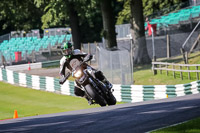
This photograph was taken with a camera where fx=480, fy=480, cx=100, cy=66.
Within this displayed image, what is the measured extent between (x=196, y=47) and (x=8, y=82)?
42.9 feet

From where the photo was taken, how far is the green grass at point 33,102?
21727mm

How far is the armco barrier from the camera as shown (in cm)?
1987

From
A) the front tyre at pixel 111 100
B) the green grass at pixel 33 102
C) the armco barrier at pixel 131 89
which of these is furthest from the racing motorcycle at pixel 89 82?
the armco barrier at pixel 131 89

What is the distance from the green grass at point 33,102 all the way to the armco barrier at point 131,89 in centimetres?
45

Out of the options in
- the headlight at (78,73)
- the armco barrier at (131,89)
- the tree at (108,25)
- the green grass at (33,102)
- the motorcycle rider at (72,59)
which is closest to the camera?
the headlight at (78,73)

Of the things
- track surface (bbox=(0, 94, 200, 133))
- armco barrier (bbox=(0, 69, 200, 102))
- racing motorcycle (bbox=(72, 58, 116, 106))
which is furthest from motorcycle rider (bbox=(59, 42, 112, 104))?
armco barrier (bbox=(0, 69, 200, 102))

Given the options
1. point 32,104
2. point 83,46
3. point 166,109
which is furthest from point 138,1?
point 166,109

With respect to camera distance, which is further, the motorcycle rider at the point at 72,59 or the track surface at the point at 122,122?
the motorcycle rider at the point at 72,59

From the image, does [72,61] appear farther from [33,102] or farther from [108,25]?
[108,25]

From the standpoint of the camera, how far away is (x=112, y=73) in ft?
78.0

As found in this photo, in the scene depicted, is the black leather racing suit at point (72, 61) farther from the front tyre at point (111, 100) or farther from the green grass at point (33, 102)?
the green grass at point (33, 102)

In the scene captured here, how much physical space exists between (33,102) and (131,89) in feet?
19.2

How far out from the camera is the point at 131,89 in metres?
22.2

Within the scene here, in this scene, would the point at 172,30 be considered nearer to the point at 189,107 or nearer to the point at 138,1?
the point at 138,1
